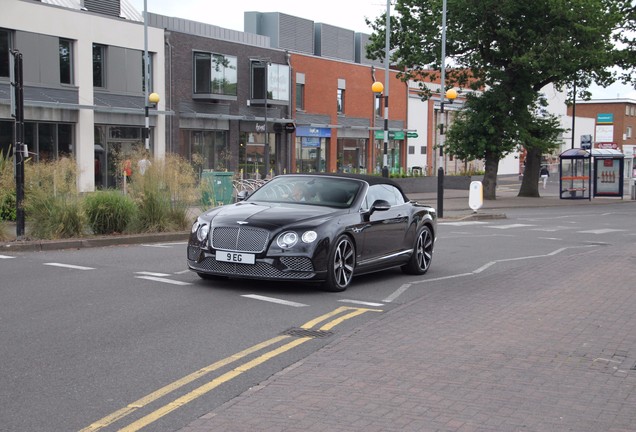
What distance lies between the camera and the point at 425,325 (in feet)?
28.1

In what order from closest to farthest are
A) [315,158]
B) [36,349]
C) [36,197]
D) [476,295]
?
1. [36,349]
2. [476,295]
3. [36,197]
4. [315,158]

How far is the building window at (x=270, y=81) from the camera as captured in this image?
4588cm

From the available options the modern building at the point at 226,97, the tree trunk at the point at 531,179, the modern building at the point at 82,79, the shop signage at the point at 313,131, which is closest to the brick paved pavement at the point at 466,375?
the modern building at the point at 82,79

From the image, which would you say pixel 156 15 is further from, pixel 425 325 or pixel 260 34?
pixel 425 325

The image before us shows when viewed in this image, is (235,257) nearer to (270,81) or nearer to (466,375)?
(466,375)

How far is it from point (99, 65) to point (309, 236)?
30946mm

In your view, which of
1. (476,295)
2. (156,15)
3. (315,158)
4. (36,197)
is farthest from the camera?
(315,158)

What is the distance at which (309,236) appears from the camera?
32.8ft

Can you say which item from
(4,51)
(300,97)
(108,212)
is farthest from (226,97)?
(108,212)

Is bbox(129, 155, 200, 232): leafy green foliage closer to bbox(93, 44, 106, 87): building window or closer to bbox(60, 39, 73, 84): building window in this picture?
bbox(60, 39, 73, 84): building window

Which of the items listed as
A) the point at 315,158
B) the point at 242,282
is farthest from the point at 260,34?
the point at 242,282

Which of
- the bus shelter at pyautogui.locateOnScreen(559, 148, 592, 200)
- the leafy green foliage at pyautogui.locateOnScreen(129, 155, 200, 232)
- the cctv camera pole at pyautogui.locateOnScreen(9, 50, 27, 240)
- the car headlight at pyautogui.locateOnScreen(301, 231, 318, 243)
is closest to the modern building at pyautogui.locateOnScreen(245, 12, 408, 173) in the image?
the bus shelter at pyautogui.locateOnScreen(559, 148, 592, 200)

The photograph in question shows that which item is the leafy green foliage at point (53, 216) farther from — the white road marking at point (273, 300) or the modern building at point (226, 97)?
the modern building at point (226, 97)

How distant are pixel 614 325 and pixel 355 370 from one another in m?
3.54
